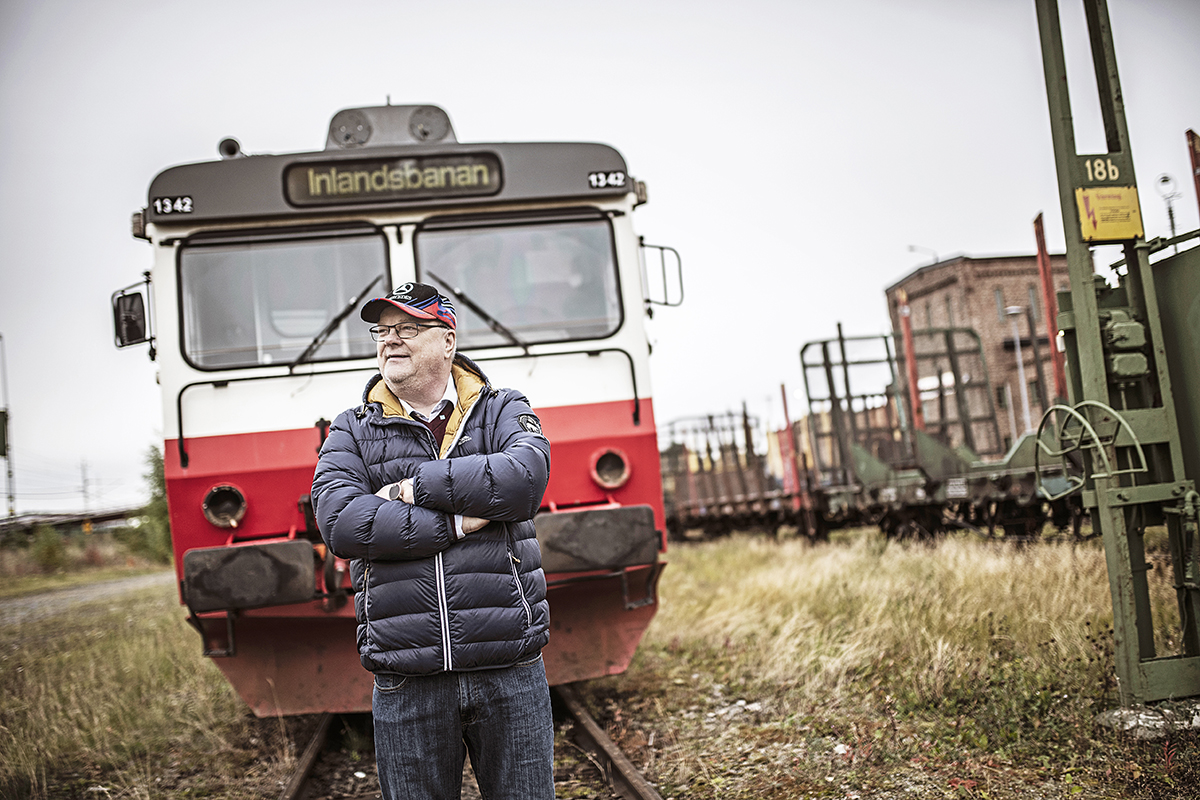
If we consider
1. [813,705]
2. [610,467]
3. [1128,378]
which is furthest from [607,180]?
[813,705]

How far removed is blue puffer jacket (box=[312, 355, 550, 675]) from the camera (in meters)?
2.23

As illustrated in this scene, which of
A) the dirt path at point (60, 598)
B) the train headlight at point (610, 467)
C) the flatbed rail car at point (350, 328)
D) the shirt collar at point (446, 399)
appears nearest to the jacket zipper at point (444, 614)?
the shirt collar at point (446, 399)

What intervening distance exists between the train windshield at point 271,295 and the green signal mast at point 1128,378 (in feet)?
Result: 11.8

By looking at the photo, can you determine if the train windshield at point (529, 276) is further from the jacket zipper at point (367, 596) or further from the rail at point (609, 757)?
the jacket zipper at point (367, 596)

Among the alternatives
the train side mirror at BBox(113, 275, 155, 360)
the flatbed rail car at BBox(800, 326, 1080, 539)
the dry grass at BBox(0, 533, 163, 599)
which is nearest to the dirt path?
the dry grass at BBox(0, 533, 163, 599)

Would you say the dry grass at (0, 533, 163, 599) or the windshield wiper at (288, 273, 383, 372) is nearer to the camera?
the windshield wiper at (288, 273, 383, 372)

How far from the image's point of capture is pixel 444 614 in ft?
7.34

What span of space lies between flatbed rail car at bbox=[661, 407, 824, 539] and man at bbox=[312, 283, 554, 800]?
15373 mm

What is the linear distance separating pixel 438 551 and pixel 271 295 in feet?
10.9

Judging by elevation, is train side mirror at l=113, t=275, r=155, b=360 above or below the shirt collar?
above

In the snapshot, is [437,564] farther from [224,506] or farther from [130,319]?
[130,319]

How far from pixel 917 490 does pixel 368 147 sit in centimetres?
974

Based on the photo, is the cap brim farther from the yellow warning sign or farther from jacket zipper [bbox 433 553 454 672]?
the yellow warning sign

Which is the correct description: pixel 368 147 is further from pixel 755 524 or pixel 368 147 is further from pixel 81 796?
pixel 755 524
